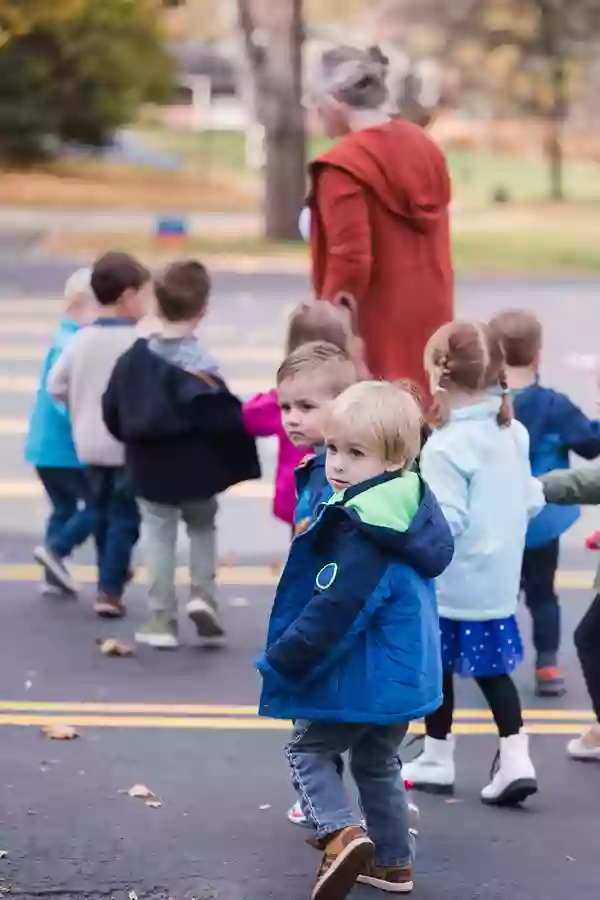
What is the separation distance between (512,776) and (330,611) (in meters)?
1.33

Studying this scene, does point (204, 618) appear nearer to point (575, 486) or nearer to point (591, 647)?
point (591, 647)

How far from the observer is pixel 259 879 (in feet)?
15.6

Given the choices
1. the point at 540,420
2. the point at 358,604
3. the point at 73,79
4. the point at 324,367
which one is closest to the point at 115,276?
the point at 540,420

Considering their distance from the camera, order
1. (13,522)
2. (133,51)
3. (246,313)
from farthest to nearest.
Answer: (133,51) < (246,313) < (13,522)

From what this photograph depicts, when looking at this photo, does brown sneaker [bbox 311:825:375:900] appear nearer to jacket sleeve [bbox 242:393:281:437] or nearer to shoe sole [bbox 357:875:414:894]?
shoe sole [bbox 357:875:414:894]

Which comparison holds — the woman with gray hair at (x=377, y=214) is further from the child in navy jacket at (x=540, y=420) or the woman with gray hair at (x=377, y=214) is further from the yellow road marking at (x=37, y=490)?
the yellow road marking at (x=37, y=490)

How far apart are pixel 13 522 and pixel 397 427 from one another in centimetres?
542

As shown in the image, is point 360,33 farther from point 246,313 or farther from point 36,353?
point 36,353

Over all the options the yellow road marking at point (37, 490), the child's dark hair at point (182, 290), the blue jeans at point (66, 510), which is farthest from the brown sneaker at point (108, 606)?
the yellow road marking at point (37, 490)

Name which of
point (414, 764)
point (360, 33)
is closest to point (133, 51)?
point (360, 33)

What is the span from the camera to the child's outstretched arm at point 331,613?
169 inches

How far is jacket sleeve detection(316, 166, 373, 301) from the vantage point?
292 inches

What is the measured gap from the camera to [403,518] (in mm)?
4367

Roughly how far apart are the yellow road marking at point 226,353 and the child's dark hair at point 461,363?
32.3 feet
